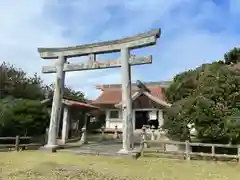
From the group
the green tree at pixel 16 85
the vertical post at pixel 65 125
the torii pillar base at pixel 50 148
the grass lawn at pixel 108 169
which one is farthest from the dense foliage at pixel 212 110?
the green tree at pixel 16 85

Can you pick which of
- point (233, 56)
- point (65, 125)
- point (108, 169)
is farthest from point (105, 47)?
point (233, 56)

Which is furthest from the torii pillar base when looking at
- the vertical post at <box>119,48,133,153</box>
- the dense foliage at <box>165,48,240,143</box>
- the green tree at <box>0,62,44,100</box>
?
the green tree at <box>0,62,44,100</box>

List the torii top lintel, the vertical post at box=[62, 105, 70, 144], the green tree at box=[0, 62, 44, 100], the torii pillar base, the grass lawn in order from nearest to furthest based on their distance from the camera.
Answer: the grass lawn
the torii top lintel
the torii pillar base
the vertical post at box=[62, 105, 70, 144]
the green tree at box=[0, 62, 44, 100]

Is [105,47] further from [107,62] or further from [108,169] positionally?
[108,169]

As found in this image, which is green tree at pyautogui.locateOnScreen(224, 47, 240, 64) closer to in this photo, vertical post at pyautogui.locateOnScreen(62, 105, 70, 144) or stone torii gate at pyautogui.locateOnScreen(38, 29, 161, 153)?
stone torii gate at pyautogui.locateOnScreen(38, 29, 161, 153)

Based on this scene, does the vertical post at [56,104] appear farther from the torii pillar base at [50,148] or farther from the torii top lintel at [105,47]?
the torii top lintel at [105,47]

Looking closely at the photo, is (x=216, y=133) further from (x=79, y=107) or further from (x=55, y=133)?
(x=79, y=107)

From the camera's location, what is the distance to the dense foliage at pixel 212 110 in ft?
43.6

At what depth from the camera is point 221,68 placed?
15.6m

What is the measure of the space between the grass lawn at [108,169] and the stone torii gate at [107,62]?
2270mm

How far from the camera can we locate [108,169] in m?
11.2

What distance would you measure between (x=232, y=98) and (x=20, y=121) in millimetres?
11382

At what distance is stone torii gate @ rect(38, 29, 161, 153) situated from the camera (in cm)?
1480

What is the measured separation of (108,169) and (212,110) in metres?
5.52
